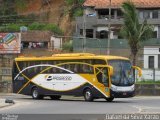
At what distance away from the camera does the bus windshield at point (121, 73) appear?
133ft

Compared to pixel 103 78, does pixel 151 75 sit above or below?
below

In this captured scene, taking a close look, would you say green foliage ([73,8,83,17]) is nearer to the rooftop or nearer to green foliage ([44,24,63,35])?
green foliage ([44,24,63,35])

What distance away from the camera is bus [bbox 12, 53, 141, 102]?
40.5 metres

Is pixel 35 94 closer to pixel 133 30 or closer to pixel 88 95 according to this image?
pixel 88 95

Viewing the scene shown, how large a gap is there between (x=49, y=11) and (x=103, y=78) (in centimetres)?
6002

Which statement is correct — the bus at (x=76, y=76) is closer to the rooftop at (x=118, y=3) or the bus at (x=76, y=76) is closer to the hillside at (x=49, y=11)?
the rooftop at (x=118, y=3)

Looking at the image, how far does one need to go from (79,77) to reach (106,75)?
251cm

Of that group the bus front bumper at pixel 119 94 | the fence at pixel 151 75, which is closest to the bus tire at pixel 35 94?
the bus front bumper at pixel 119 94

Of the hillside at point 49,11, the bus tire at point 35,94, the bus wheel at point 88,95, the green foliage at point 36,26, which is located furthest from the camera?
the hillside at point 49,11

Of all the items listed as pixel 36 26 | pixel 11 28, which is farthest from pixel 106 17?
pixel 36 26

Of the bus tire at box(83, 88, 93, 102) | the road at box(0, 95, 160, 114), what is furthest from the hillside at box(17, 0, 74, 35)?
the road at box(0, 95, 160, 114)

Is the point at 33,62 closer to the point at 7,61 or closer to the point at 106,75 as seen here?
the point at 106,75

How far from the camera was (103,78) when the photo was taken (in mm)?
40531

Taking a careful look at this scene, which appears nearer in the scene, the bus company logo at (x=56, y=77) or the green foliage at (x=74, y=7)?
the bus company logo at (x=56, y=77)
